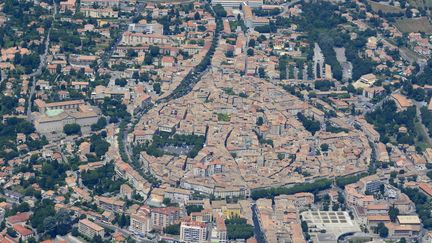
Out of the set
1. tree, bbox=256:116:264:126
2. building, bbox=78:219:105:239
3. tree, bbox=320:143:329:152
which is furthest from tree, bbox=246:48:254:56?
building, bbox=78:219:105:239

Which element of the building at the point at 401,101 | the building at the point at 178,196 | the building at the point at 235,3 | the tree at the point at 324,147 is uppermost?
the building at the point at 235,3

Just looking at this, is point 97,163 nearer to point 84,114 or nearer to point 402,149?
point 84,114

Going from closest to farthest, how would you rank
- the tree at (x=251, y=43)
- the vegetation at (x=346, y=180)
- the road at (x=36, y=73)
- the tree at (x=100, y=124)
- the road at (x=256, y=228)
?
the road at (x=256, y=228)
the vegetation at (x=346, y=180)
the tree at (x=100, y=124)
the road at (x=36, y=73)
the tree at (x=251, y=43)

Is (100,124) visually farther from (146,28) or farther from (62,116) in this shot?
(146,28)

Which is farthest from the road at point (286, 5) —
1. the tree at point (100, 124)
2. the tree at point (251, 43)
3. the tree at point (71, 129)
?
the tree at point (71, 129)

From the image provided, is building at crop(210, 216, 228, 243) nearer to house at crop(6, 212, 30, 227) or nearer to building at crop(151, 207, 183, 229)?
building at crop(151, 207, 183, 229)

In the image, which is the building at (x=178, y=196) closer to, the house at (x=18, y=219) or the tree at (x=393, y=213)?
the house at (x=18, y=219)

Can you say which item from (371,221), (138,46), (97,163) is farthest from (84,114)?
(371,221)

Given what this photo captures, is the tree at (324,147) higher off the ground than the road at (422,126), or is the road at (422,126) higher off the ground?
the tree at (324,147)
